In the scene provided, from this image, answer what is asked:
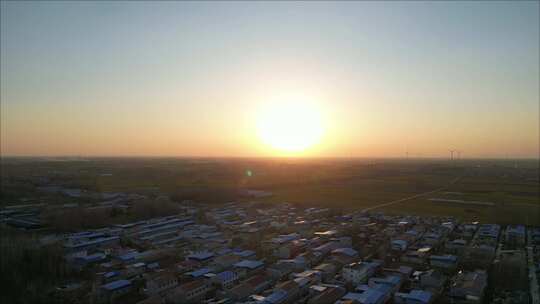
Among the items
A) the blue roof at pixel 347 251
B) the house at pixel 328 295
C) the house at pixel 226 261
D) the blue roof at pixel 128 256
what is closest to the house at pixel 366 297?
the house at pixel 328 295

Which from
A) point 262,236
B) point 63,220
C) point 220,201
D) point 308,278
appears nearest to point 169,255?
point 262,236

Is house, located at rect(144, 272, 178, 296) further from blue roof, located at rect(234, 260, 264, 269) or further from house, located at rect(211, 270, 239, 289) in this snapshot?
blue roof, located at rect(234, 260, 264, 269)

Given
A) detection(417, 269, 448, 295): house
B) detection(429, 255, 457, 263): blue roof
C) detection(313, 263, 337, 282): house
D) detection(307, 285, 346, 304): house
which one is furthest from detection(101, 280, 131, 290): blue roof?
detection(429, 255, 457, 263): blue roof

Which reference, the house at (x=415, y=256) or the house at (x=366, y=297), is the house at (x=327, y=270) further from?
the house at (x=415, y=256)

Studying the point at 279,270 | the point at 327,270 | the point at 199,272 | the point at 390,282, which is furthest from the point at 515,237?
the point at 199,272

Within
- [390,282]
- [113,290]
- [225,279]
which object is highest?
[390,282]

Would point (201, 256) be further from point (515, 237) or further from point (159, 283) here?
point (515, 237)
